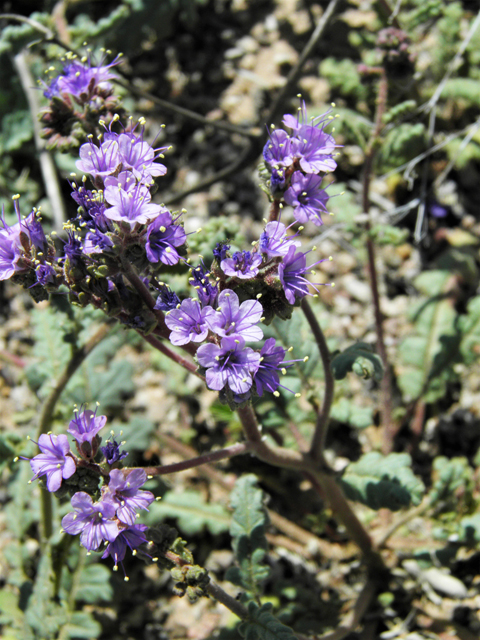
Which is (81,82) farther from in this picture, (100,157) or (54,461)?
(54,461)

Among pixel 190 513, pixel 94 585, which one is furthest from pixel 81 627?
pixel 190 513

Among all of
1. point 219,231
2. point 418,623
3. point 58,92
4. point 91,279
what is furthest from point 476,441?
point 58,92

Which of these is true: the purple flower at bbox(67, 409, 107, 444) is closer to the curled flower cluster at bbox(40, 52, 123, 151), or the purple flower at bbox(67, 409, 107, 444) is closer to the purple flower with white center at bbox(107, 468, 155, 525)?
the purple flower with white center at bbox(107, 468, 155, 525)

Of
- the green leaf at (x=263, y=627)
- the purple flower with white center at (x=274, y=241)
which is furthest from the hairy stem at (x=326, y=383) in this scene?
the green leaf at (x=263, y=627)

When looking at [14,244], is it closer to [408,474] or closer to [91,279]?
[91,279]

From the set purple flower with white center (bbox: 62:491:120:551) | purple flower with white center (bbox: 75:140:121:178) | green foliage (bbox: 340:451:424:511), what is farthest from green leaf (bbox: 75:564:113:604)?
purple flower with white center (bbox: 75:140:121:178)

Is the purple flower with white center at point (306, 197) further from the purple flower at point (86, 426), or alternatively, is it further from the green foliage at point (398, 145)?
the green foliage at point (398, 145)
